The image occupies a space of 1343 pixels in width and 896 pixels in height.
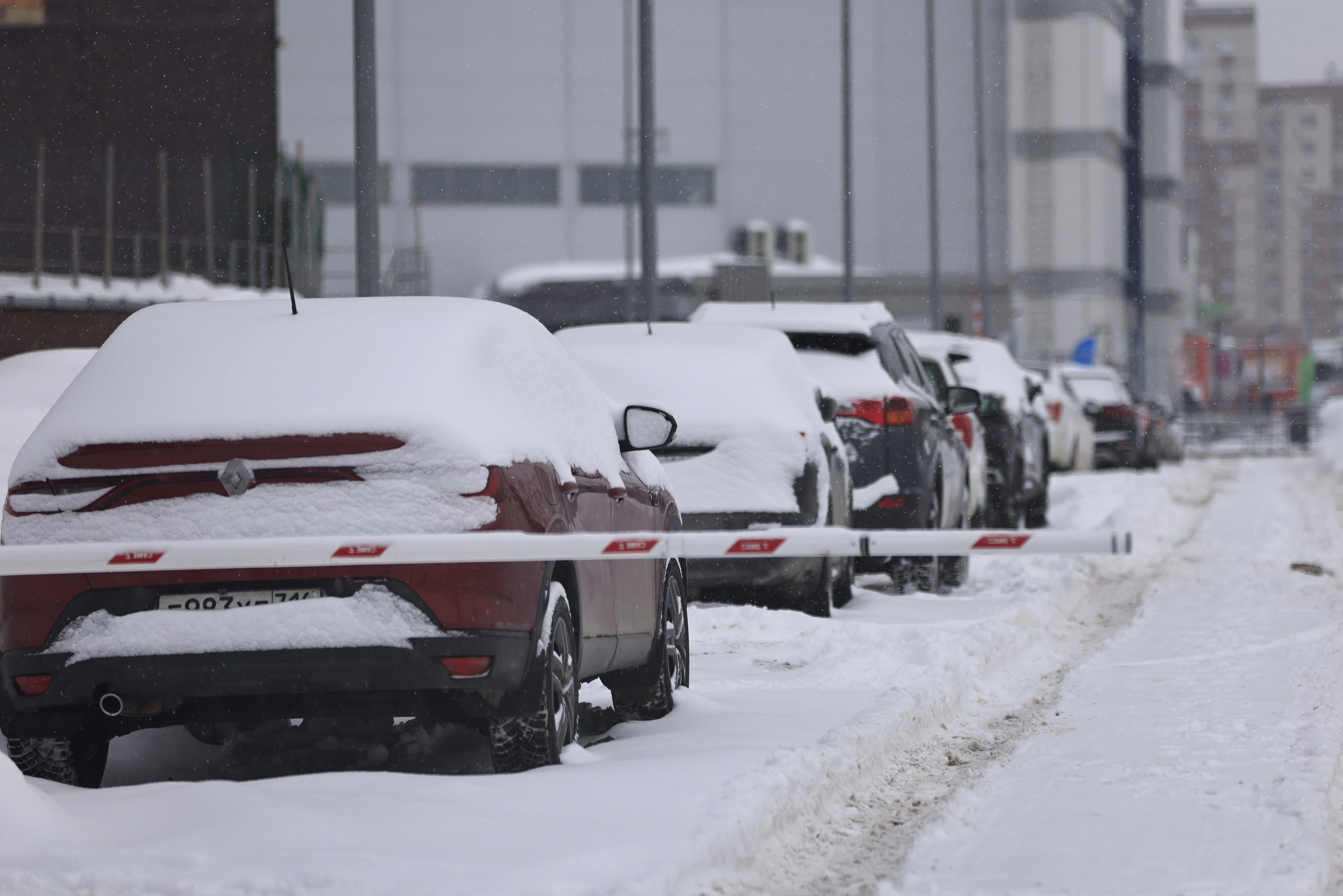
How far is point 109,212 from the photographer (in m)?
26.1

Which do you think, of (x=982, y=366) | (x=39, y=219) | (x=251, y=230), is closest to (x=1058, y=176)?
(x=251, y=230)

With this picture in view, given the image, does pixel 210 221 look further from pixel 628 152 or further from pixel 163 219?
pixel 628 152

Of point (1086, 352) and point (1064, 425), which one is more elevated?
point (1086, 352)


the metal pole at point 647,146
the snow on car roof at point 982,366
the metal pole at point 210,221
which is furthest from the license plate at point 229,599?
the metal pole at point 210,221

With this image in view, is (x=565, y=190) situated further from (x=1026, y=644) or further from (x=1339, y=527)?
(x=1026, y=644)

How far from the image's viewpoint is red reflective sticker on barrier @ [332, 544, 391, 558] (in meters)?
5.18

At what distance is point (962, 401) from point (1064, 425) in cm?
1439

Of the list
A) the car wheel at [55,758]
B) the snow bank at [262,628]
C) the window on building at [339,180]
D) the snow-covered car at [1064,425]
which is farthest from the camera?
the window on building at [339,180]

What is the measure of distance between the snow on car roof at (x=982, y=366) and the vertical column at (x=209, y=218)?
489 inches

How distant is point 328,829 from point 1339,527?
16257 millimetres

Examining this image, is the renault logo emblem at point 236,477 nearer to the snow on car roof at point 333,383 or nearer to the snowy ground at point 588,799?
the snow on car roof at point 333,383

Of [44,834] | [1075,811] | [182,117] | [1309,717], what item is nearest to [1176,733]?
[1309,717]

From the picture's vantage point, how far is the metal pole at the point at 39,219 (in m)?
25.0

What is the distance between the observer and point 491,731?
18.8ft
